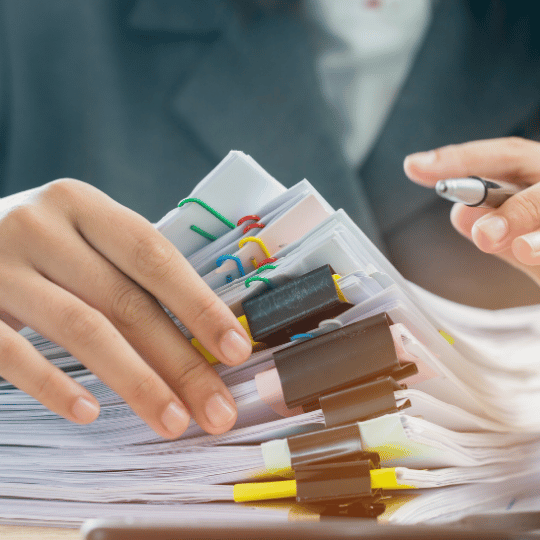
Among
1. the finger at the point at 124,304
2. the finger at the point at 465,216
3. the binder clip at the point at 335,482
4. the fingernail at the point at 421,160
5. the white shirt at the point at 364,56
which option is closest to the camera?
the binder clip at the point at 335,482

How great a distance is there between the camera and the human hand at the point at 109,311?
373mm

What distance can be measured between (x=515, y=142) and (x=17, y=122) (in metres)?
1.37

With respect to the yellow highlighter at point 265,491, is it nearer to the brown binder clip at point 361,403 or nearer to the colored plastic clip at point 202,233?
the brown binder clip at point 361,403

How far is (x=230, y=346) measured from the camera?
0.36 m

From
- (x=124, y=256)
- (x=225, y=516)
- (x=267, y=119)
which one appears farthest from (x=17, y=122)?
(x=225, y=516)

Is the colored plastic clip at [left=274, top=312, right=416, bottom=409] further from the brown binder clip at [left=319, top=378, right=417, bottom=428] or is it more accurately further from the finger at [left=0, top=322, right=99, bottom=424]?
the finger at [left=0, top=322, right=99, bottom=424]

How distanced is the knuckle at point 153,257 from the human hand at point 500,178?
0.35 meters

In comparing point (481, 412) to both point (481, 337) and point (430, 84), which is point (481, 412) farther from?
point (430, 84)

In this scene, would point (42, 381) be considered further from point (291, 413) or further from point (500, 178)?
point (500, 178)

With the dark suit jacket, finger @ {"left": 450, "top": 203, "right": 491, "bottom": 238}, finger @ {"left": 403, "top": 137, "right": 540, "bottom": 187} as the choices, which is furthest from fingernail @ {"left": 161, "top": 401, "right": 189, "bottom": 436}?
the dark suit jacket

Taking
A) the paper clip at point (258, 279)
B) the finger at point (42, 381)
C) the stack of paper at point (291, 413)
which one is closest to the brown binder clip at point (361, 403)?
the stack of paper at point (291, 413)

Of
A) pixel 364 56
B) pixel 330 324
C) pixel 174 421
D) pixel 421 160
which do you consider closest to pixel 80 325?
pixel 174 421

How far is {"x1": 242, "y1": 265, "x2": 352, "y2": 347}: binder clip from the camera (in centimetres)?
34

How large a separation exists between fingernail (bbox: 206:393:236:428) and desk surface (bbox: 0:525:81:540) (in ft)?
0.43
